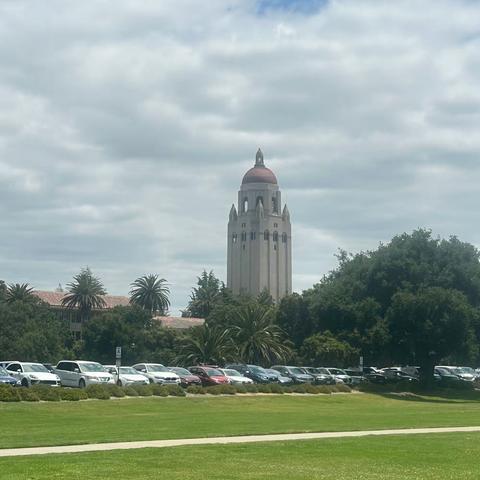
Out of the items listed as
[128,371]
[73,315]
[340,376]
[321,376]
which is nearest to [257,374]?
[321,376]

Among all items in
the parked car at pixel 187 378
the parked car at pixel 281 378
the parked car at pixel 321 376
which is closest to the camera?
the parked car at pixel 187 378

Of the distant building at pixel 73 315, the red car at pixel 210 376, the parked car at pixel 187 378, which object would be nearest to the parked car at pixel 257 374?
the red car at pixel 210 376

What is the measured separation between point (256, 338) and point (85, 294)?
4131 centimetres

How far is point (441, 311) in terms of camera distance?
61938 millimetres

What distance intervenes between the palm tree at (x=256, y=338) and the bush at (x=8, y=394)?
3916cm

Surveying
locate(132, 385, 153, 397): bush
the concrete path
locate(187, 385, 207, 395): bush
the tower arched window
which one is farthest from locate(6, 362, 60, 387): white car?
the tower arched window

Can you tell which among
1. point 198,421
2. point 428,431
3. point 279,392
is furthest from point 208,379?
point 428,431

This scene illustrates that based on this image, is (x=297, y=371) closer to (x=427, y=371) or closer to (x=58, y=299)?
(x=427, y=371)

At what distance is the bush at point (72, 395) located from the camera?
36375 mm

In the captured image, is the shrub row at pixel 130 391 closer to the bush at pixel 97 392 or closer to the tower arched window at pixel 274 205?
the bush at pixel 97 392

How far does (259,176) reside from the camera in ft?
502

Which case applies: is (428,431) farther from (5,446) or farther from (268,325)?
(268,325)

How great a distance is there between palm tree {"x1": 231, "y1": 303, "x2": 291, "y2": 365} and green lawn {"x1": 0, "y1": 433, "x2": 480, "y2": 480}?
175 feet

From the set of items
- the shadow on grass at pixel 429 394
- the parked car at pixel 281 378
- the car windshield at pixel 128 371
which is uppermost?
the car windshield at pixel 128 371
